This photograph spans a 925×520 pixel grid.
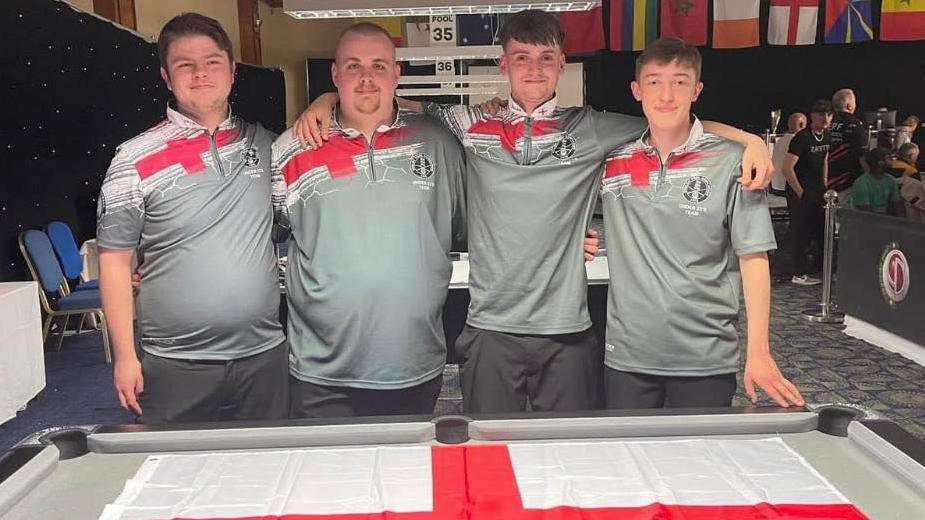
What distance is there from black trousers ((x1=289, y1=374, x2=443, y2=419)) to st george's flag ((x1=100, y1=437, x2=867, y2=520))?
26.5 inches

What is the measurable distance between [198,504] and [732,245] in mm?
1547

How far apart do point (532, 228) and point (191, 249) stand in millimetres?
971

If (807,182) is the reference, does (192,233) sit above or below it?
above

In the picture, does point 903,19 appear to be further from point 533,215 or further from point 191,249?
point 191,249

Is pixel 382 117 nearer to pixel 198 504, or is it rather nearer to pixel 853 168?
pixel 198 504

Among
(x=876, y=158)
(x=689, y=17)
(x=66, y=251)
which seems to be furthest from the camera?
(x=689, y=17)

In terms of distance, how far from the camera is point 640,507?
4.56ft

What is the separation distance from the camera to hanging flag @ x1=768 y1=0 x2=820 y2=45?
34.3 feet

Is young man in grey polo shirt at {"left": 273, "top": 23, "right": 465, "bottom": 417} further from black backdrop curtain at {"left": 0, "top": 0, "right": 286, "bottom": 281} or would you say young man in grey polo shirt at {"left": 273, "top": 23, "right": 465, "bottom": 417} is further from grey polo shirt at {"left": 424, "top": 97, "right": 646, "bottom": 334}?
black backdrop curtain at {"left": 0, "top": 0, "right": 286, "bottom": 281}

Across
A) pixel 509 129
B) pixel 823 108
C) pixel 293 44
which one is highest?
pixel 293 44

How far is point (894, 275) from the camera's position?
5.22 metres

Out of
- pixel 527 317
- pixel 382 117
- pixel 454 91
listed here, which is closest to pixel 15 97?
pixel 454 91

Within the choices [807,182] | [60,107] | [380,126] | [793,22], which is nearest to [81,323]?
[60,107]

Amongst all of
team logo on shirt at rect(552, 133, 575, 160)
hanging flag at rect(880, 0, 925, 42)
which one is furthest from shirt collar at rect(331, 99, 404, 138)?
hanging flag at rect(880, 0, 925, 42)
